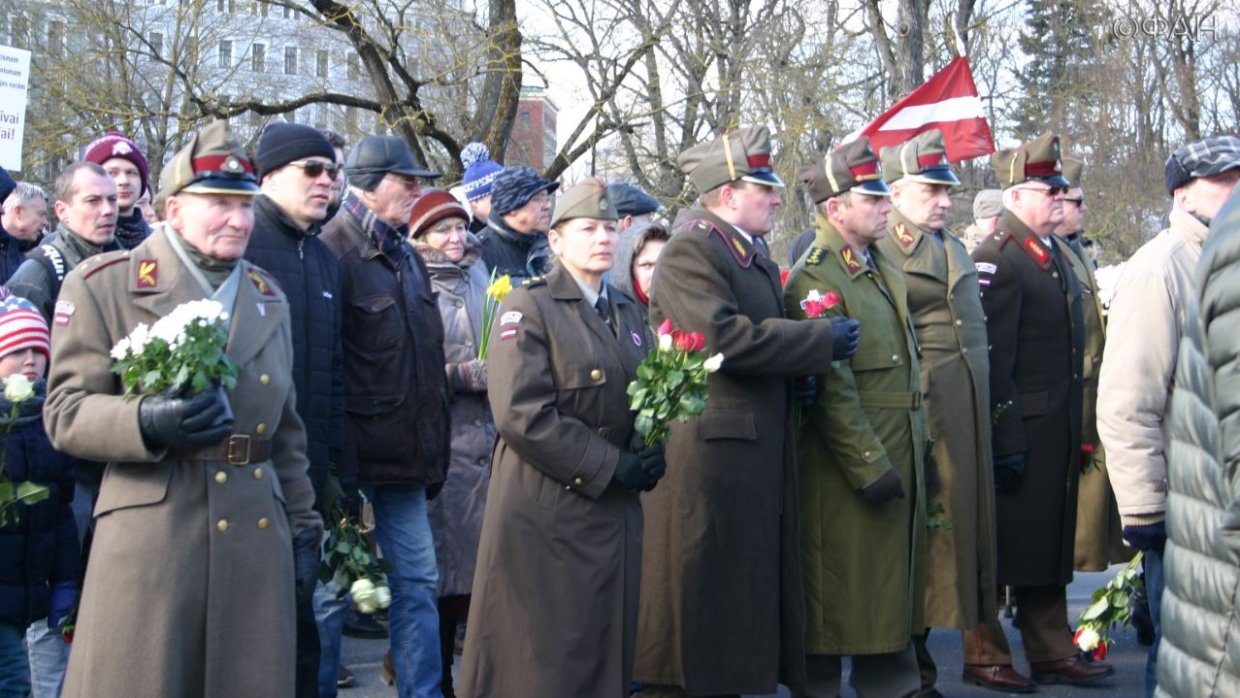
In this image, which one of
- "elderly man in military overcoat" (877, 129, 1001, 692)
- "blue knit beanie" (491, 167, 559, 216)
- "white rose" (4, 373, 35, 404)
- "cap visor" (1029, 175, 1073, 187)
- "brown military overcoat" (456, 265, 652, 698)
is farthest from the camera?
"cap visor" (1029, 175, 1073, 187)

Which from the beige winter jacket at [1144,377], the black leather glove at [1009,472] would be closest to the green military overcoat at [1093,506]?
the black leather glove at [1009,472]

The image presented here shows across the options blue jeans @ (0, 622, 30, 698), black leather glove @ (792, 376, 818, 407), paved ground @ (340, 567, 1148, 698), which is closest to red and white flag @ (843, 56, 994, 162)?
paved ground @ (340, 567, 1148, 698)

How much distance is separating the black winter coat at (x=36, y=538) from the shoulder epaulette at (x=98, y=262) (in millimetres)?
1068

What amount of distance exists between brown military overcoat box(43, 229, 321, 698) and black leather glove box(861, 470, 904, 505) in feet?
8.64

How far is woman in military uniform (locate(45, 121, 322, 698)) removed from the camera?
14.2 ft

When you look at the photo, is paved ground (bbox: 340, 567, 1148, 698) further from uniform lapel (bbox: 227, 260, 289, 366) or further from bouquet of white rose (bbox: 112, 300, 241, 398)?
bouquet of white rose (bbox: 112, 300, 241, 398)

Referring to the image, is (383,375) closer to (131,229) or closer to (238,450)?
(238,450)

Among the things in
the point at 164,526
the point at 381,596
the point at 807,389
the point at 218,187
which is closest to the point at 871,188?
the point at 807,389

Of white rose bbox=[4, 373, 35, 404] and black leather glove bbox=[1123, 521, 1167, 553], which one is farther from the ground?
white rose bbox=[4, 373, 35, 404]

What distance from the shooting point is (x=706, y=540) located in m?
6.11

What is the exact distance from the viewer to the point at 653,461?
209 inches

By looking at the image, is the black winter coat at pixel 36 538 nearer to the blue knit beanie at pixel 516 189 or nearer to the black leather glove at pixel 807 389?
the blue knit beanie at pixel 516 189

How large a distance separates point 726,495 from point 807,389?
647mm

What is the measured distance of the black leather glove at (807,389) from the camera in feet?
21.1
